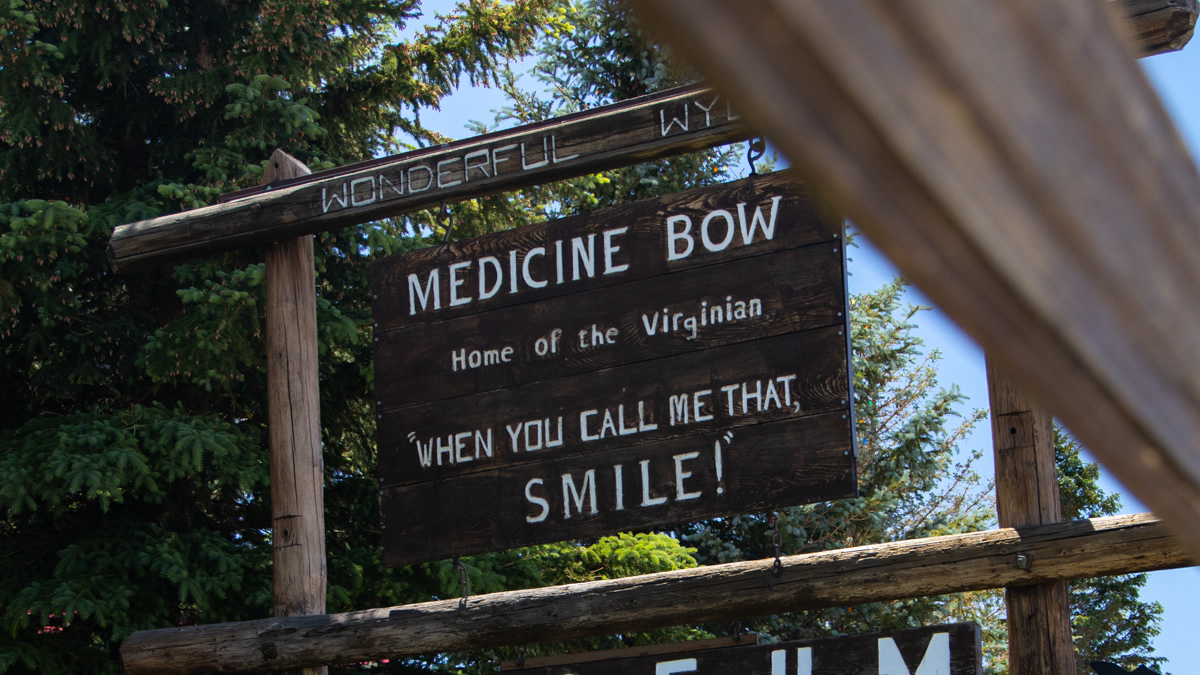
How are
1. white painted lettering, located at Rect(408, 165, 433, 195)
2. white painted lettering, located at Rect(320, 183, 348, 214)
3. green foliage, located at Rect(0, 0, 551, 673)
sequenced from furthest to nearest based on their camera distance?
green foliage, located at Rect(0, 0, 551, 673), white painted lettering, located at Rect(320, 183, 348, 214), white painted lettering, located at Rect(408, 165, 433, 195)

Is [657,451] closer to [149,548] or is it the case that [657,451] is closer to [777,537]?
[777,537]

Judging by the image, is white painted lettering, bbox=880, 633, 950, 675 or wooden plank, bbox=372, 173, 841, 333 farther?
wooden plank, bbox=372, 173, 841, 333

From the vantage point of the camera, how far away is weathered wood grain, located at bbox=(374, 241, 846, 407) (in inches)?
163

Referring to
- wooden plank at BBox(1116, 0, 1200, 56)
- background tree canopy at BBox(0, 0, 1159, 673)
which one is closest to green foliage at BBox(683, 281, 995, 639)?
background tree canopy at BBox(0, 0, 1159, 673)

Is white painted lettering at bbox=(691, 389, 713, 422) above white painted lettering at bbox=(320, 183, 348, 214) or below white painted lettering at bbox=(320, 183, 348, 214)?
below

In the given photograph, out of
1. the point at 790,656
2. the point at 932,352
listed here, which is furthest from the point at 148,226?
the point at 932,352

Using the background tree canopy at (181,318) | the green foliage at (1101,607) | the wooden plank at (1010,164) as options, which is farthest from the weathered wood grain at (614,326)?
the green foliage at (1101,607)

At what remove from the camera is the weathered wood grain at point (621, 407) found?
4086 millimetres

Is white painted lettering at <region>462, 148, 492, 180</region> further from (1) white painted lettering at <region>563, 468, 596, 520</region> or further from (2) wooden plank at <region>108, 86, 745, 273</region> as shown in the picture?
(1) white painted lettering at <region>563, 468, 596, 520</region>

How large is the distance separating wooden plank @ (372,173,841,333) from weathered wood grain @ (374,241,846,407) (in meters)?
0.05

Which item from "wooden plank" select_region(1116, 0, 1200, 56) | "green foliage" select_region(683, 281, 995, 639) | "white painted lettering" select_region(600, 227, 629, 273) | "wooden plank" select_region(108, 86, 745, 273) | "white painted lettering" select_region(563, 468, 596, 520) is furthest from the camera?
"green foliage" select_region(683, 281, 995, 639)

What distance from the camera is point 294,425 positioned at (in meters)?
5.14

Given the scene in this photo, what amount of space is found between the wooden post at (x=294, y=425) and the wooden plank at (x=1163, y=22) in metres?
3.54

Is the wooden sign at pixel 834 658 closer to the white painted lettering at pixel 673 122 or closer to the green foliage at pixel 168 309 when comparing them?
the white painted lettering at pixel 673 122
